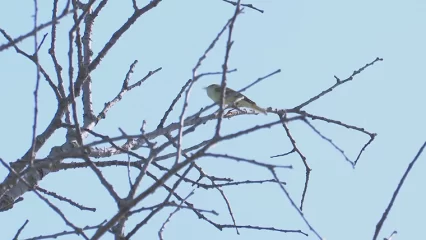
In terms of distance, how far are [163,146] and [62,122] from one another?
1.29m

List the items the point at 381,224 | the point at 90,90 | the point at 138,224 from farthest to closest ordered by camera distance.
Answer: the point at 90,90 < the point at 138,224 < the point at 381,224

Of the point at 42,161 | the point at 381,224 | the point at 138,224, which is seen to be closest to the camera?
the point at 381,224

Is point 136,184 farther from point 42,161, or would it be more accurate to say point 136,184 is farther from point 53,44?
point 53,44

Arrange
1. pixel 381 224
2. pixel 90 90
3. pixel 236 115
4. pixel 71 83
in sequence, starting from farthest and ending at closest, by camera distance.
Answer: pixel 236 115 → pixel 90 90 → pixel 71 83 → pixel 381 224

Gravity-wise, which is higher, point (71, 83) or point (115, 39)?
point (115, 39)

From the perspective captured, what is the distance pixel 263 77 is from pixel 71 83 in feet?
2.78

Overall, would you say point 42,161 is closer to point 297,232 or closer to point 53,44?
point 53,44

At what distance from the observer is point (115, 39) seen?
3.85 meters

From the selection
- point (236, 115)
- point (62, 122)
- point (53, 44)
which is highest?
point (236, 115)

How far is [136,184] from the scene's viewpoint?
2.47 meters

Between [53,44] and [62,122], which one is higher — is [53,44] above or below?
above

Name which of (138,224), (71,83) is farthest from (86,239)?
(71,83)

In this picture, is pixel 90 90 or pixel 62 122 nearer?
pixel 62 122

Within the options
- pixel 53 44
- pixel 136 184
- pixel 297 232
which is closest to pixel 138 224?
pixel 136 184
